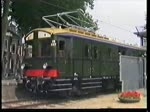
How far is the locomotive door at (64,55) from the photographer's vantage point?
61.9 ft

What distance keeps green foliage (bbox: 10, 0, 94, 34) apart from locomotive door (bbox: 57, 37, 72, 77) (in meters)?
11.9

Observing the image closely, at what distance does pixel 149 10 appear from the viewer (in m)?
12.1

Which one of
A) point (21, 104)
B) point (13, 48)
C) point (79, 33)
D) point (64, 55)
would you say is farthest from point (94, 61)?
point (13, 48)

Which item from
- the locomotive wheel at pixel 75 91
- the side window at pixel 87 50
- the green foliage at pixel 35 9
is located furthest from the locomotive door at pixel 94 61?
the green foliage at pixel 35 9

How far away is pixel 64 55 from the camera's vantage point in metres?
19.2

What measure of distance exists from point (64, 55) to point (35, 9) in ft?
41.5

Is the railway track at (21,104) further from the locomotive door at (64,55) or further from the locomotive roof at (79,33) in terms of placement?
the locomotive roof at (79,33)

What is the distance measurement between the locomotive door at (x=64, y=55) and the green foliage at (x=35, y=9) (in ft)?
39.0

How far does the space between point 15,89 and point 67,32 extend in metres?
4.14

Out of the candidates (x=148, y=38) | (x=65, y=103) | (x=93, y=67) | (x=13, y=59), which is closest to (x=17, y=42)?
(x=13, y=59)

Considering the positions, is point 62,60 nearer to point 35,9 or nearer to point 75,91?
point 75,91

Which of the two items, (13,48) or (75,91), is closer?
(75,91)

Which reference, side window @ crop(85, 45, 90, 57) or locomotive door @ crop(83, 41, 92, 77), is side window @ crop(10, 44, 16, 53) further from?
side window @ crop(85, 45, 90, 57)

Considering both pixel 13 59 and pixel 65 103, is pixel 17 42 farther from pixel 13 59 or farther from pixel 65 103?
pixel 65 103
